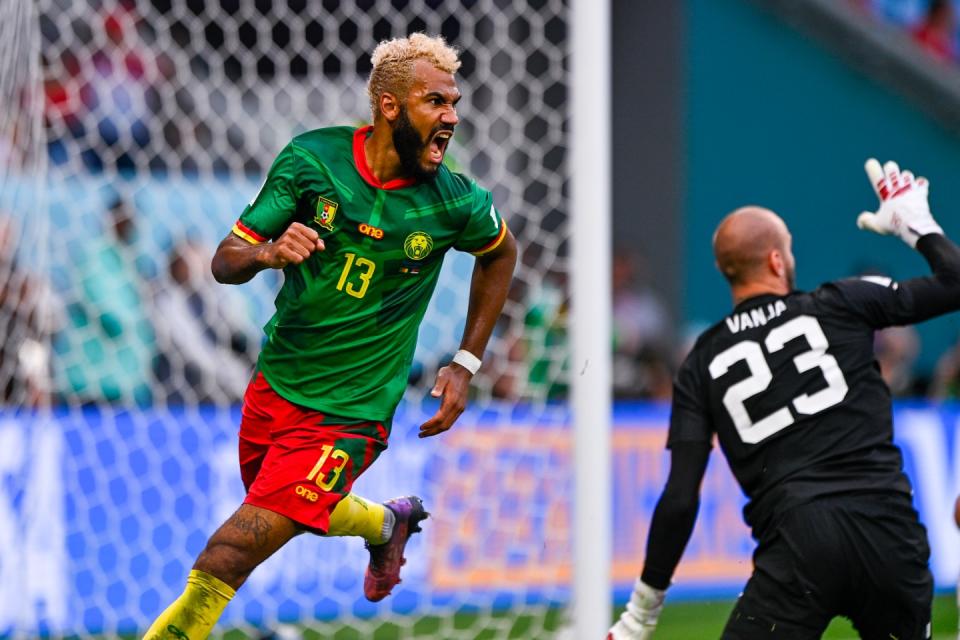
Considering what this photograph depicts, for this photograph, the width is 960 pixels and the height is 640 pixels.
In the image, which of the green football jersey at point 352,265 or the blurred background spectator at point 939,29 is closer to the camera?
the green football jersey at point 352,265

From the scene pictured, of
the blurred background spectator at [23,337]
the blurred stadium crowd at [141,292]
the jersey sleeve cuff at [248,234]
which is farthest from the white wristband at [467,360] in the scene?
the blurred background spectator at [23,337]

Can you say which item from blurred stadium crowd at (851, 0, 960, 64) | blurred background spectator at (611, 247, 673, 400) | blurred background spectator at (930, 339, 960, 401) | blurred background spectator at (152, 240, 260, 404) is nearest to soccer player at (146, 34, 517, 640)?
blurred background spectator at (152, 240, 260, 404)

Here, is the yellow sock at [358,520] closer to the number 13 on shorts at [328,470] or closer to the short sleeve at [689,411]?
the number 13 on shorts at [328,470]

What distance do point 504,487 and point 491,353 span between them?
3.02 feet

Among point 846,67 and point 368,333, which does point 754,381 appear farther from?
point 846,67

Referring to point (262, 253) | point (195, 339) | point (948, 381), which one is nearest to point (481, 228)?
point (262, 253)

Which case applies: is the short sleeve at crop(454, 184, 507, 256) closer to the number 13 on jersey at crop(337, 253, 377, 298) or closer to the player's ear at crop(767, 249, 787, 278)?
the number 13 on jersey at crop(337, 253, 377, 298)

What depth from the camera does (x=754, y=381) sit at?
187 inches

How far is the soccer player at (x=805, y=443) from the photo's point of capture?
455cm

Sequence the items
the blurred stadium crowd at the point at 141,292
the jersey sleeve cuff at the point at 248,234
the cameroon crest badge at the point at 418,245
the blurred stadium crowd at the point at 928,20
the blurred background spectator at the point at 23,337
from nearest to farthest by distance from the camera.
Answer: the jersey sleeve cuff at the point at 248,234 < the cameroon crest badge at the point at 418,245 < the blurred background spectator at the point at 23,337 < the blurred stadium crowd at the point at 141,292 < the blurred stadium crowd at the point at 928,20

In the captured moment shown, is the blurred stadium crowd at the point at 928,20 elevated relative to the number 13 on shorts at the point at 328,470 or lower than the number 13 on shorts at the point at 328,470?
elevated

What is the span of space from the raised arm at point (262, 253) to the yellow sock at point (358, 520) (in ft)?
3.07

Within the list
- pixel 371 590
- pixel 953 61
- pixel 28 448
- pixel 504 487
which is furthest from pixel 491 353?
pixel 953 61

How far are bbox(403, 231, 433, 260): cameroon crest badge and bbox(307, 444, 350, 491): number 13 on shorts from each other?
0.66m
